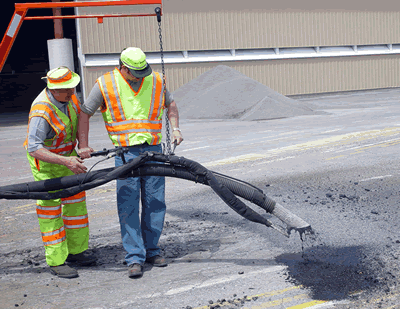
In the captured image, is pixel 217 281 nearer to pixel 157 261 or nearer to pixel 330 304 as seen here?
pixel 157 261

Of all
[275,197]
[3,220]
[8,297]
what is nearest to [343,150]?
[275,197]

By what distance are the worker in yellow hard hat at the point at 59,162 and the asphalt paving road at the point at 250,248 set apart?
0.85 ft

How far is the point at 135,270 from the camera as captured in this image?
4699 mm

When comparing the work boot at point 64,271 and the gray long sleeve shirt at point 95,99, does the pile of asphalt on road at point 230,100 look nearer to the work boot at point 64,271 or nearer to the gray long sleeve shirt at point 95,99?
the gray long sleeve shirt at point 95,99

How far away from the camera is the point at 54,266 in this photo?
4871 millimetres

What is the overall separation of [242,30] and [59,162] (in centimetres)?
2083

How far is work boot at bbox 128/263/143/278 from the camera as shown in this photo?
184 inches

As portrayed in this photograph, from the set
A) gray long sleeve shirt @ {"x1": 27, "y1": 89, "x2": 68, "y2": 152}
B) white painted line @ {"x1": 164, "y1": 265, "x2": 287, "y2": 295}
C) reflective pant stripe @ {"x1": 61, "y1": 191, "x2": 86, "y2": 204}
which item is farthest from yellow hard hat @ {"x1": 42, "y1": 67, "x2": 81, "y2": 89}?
white painted line @ {"x1": 164, "y1": 265, "x2": 287, "y2": 295}

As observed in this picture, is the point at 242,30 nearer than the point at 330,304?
No

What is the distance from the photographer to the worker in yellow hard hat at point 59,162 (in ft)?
15.2

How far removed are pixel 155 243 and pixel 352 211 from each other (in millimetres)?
2765

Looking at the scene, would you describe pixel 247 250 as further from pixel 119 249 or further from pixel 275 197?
pixel 275 197

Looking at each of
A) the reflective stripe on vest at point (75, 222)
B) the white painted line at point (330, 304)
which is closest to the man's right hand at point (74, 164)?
the reflective stripe on vest at point (75, 222)

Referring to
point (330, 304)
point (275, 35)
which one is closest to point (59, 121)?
point (330, 304)
